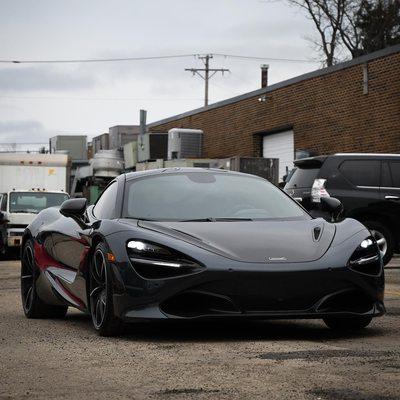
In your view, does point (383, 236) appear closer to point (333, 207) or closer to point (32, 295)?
point (32, 295)

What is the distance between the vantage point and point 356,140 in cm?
2992

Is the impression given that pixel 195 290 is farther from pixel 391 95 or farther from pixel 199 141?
pixel 199 141

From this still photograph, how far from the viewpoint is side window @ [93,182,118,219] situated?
810cm

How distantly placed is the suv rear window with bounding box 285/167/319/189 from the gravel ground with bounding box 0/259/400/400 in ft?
27.9

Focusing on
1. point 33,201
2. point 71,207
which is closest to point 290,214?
point 71,207

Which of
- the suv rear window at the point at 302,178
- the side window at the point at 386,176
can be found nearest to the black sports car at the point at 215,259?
the suv rear window at the point at 302,178

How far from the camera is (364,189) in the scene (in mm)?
16859

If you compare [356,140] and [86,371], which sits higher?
[356,140]

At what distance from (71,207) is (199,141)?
35.4 metres

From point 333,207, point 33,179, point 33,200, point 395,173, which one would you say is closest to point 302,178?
point 395,173

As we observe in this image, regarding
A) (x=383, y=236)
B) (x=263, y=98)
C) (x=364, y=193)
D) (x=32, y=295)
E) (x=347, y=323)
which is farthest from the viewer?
(x=263, y=98)

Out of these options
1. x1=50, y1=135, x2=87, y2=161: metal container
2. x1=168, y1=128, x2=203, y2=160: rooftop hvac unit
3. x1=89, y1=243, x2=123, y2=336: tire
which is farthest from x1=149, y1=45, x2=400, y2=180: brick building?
x1=89, y1=243, x2=123, y2=336: tire

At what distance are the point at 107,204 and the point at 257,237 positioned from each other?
1.56 m

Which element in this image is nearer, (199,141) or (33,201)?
(33,201)
